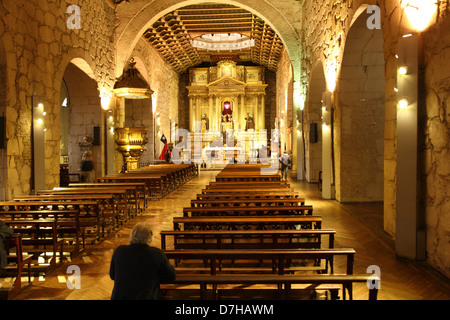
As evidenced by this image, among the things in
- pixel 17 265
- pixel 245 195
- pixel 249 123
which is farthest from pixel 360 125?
pixel 249 123

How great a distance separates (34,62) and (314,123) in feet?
27.7

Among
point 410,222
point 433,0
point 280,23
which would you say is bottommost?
point 410,222

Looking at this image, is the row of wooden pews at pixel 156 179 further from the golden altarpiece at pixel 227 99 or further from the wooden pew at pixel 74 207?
the golden altarpiece at pixel 227 99

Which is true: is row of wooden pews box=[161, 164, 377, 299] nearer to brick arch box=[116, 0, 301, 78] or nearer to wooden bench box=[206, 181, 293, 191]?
wooden bench box=[206, 181, 293, 191]

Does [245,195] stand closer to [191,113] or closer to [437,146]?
[437,146]

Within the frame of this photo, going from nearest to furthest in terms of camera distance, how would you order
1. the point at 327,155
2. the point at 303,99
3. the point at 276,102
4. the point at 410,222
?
the point at 410,222 → the point at 327,155 → the point at 303,99 → the point at 276,102

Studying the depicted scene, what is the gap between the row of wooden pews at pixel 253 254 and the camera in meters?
Result: 2.86

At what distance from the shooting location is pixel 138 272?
2.45 m

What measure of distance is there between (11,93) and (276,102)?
853 inches

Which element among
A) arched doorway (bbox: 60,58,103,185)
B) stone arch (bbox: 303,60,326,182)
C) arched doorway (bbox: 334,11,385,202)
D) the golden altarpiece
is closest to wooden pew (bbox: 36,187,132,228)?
arched doorway (bbox: 334,11,385,202)

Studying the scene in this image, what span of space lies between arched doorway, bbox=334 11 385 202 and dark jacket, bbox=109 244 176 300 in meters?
7.35

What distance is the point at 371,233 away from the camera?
6215 mm
